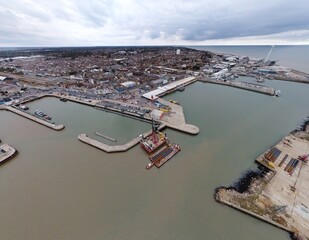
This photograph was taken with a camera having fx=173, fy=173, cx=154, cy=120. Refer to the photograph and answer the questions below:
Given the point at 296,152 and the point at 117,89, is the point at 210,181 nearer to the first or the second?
the point at 296,152

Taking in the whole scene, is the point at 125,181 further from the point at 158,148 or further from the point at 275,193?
the point at 275,193

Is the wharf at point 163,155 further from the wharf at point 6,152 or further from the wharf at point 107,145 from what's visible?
the wharf at point 6,152

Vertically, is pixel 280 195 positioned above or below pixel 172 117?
above

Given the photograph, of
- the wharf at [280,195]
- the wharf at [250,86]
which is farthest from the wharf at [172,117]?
the wharf at [250,86]

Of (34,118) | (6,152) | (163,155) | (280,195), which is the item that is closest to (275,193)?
(280,195)

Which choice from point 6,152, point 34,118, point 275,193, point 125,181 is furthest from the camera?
point 34,118

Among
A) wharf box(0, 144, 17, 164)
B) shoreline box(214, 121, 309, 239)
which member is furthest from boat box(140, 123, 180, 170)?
wharf box(0, 144, 17, 164)
